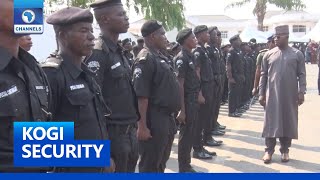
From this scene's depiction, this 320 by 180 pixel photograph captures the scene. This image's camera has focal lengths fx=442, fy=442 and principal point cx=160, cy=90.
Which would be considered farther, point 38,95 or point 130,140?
point 130,140

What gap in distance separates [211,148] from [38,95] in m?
5.48

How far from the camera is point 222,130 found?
8727 millimetres

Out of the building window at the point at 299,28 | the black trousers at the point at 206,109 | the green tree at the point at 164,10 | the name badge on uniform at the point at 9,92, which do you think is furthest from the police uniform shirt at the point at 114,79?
the building window at the point at 299,28

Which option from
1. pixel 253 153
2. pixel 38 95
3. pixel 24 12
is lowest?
pixel 253 153

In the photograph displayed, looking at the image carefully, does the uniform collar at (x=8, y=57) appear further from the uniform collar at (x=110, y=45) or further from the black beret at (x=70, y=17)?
the uniform collar at (x=110, y=45)

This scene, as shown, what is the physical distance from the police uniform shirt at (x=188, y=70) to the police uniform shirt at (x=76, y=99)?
2.99m

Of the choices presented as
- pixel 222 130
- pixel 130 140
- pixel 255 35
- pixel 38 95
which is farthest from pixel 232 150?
pixel 255 35

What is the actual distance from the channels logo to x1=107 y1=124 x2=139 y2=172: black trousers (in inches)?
49.6

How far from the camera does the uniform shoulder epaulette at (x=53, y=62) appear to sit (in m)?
2.76

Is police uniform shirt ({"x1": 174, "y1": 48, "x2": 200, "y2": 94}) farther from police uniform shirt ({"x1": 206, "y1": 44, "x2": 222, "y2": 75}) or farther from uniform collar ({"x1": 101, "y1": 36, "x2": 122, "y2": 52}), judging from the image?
uniform collar ({"x1": 101, "y1": 36, "x2": 122, "y2": 52})

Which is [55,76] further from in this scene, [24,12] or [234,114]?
[234,114]

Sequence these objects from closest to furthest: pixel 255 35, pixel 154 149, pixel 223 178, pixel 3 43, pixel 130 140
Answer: pixel 3 43, pixel 223 178, pixel 130 140, pixel 154 149, pixel 255 35

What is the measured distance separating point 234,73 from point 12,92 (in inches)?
352

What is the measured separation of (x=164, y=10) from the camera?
685 inches
